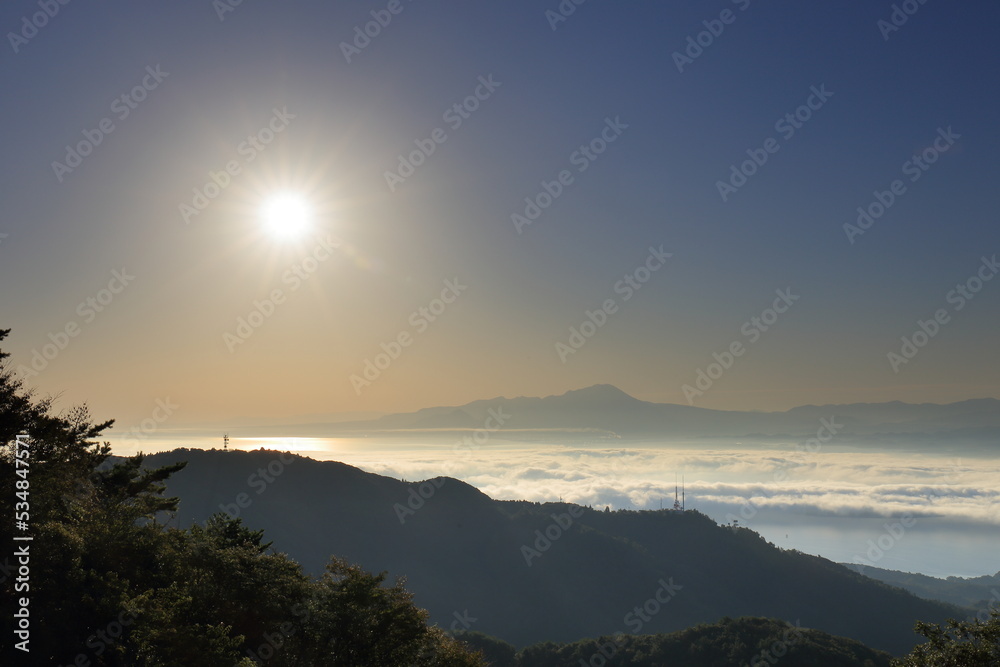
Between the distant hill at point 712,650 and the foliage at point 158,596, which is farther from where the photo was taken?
the distant hill at point 712,650

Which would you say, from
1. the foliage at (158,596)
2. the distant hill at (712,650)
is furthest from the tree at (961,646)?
the distant hill at (712,650)

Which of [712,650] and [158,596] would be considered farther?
[712,650]

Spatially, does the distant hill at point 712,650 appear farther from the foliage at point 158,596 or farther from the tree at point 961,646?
the tree at point 961,646

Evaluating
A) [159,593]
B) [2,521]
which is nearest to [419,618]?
[159,593]

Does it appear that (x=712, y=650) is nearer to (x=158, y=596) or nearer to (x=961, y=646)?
(x=961, y=646)

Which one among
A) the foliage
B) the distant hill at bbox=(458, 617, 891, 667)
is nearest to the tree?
the foliage

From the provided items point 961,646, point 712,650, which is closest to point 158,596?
point 961,646

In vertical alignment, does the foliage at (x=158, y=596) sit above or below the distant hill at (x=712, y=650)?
above

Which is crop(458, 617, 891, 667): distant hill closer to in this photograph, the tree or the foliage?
the foliage
